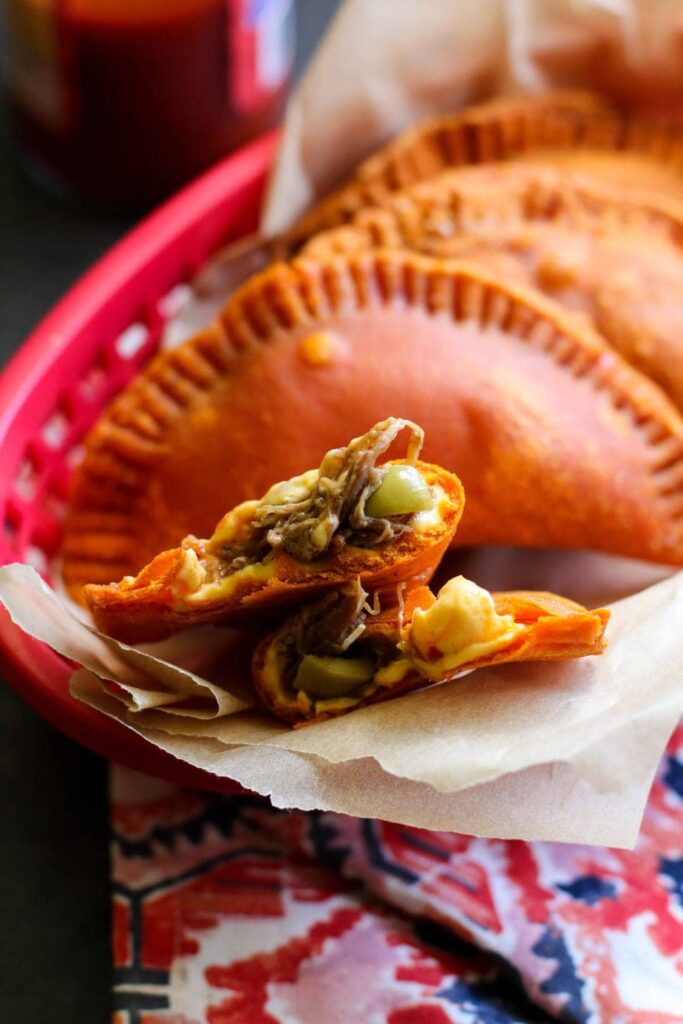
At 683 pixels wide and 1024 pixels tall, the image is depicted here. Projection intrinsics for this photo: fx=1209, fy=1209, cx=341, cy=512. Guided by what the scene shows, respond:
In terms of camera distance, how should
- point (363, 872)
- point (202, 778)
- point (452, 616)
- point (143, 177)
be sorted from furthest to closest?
point (143, 177), point (363, 872), point (202, 778), point (452, 616)

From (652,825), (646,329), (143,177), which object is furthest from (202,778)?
(143,177)

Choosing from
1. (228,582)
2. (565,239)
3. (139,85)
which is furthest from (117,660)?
(139,85)

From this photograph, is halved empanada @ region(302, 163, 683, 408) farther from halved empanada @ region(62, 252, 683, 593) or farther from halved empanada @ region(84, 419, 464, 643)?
halved empanada @ region(84, 419, 464, 643)

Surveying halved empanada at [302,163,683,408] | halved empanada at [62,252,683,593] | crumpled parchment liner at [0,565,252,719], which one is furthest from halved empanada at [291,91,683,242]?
crumpled parchment liner at [0,565,252,719]

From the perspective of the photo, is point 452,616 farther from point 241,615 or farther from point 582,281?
point 582,281

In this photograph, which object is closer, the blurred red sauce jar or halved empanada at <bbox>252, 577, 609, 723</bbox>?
halved empanada at <bbox>252, 577, 609, 723</bbox>

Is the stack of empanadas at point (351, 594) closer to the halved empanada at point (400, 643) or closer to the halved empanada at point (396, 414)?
the halved empanada at point (400, 643)

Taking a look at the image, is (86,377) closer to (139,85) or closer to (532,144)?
(139,85)
